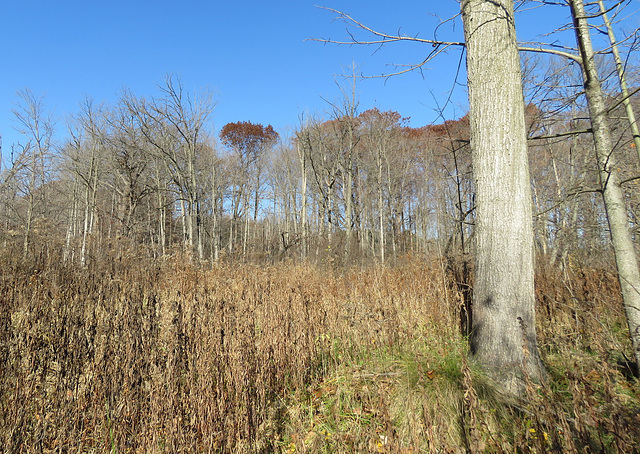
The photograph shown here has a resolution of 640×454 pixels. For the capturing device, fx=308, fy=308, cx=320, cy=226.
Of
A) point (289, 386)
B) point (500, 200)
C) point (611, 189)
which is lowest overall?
point (289, 386)

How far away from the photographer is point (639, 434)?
1727 millimetres

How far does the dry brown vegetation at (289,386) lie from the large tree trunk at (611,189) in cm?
Answer: 42

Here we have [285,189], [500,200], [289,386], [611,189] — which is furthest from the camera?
[285,189]

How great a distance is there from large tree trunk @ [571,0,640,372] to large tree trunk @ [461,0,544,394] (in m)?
0.86

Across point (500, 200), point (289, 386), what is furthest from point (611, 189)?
point (289, 386)

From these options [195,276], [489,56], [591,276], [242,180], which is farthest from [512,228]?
[242,180]

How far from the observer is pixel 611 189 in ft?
9.77

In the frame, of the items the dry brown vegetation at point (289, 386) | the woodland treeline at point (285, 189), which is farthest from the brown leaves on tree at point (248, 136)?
the dry brown vegetation at point (289, 386)

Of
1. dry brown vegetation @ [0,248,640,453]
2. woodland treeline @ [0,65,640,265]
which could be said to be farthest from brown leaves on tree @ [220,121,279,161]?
dry brown vegetation @ [0,248,640,453]

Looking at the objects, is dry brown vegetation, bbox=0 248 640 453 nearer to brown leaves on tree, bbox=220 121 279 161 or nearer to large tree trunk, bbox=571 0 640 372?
large tree trunk, bbox=571 0 640 372

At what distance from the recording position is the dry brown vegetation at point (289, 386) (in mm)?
1698

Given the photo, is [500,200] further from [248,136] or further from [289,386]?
[248,136]

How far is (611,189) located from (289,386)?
361 centimetres

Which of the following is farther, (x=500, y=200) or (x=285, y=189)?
(x=285, y=189)
